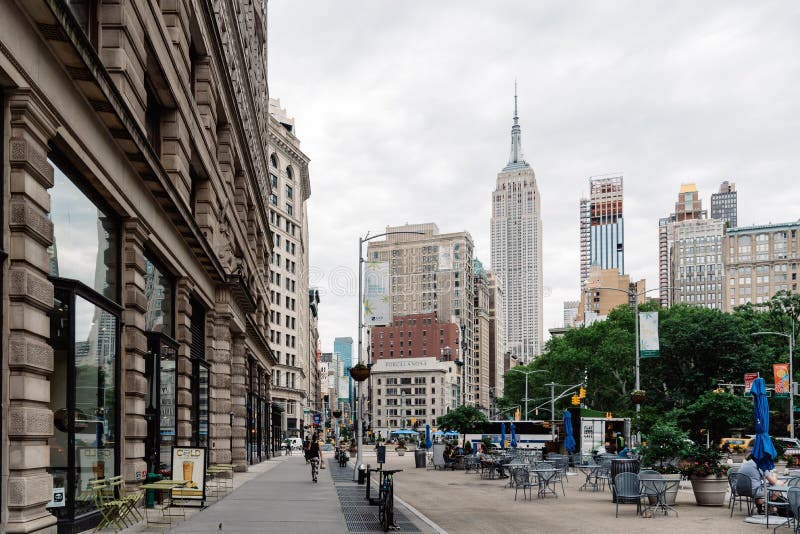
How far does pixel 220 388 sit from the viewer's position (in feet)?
114

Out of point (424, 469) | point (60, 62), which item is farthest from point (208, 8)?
point (424, 469)

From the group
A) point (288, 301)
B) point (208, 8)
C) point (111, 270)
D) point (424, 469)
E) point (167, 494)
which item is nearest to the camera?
point (111, 270)

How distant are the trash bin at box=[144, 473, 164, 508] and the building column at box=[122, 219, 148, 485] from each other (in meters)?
0.92

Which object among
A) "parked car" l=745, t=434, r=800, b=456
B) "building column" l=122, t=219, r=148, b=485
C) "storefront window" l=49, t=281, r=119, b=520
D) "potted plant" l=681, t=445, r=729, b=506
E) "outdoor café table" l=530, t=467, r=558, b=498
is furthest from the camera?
"parked car" l=745, t=434, r=800, b=456

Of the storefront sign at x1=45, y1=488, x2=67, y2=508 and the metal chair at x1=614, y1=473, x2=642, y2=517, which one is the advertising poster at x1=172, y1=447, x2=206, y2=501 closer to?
the storefront sign at x1=45, y1=488, x2=67, y2=508

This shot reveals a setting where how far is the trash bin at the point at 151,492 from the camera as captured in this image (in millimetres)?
20281

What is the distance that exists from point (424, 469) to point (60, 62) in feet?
128

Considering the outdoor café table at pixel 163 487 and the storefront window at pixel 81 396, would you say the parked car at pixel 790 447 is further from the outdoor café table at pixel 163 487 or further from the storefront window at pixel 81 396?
the storefront window at pixel 81 396

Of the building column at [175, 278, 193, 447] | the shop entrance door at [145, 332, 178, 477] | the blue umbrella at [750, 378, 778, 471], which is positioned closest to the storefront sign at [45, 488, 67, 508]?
the shop entrance door at [145, 332, 178, 477]

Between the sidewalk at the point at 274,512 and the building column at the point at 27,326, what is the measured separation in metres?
5.20

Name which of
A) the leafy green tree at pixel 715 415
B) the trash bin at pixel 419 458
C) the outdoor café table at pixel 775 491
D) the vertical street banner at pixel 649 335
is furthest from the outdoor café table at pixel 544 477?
the trash bin at pixel 419 458

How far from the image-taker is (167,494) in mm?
22859

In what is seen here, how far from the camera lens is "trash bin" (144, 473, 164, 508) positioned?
2028 centimetres

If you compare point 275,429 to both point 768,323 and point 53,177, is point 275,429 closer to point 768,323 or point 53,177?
point 768,323
